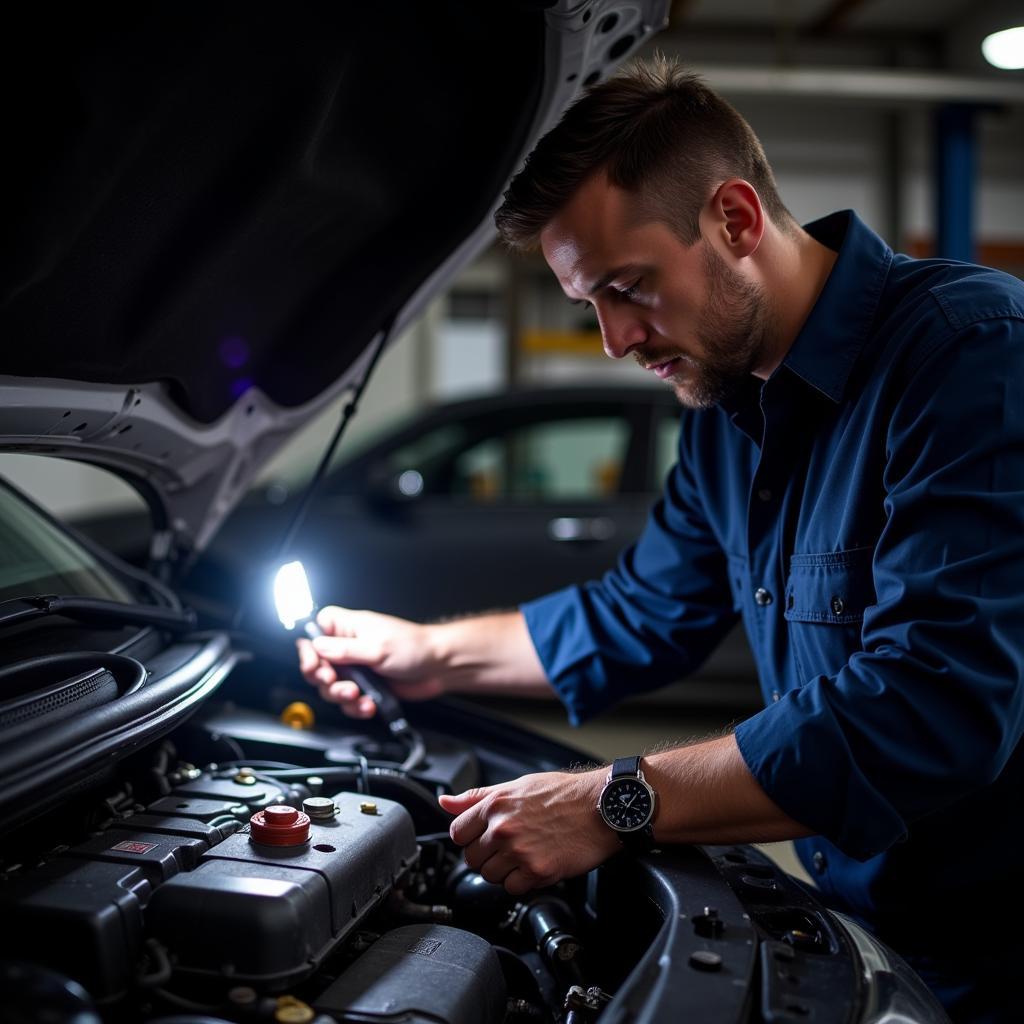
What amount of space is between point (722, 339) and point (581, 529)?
269 centimetres

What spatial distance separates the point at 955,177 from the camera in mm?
6195

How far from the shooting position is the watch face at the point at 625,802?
47.9 inches

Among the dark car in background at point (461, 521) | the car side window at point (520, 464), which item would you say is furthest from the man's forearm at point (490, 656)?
the car side window at point (520, 464)

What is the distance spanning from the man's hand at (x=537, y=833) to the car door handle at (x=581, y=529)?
2831 millimetres

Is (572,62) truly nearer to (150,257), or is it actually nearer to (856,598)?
(150,257)

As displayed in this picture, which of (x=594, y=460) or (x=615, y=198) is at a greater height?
(x=615, y=198)

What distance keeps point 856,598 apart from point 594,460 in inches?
223

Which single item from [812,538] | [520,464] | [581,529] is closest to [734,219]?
[812,538]

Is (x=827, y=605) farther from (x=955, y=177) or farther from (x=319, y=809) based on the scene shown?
(x=955, y=177)

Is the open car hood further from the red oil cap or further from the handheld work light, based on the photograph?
the red oil cap

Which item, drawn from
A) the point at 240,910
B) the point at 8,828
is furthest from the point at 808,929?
the point at 8,828

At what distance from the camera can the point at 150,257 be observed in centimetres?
131

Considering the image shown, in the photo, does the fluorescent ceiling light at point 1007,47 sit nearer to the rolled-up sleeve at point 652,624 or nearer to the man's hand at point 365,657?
the rolled-up sleeve at point 652,624

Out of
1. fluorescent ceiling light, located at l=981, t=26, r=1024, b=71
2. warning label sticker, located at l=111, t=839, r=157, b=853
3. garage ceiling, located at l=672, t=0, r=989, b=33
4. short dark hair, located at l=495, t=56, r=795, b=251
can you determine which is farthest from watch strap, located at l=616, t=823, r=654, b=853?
garage ceiling, located at l=672, t=0, r=989, b=33
